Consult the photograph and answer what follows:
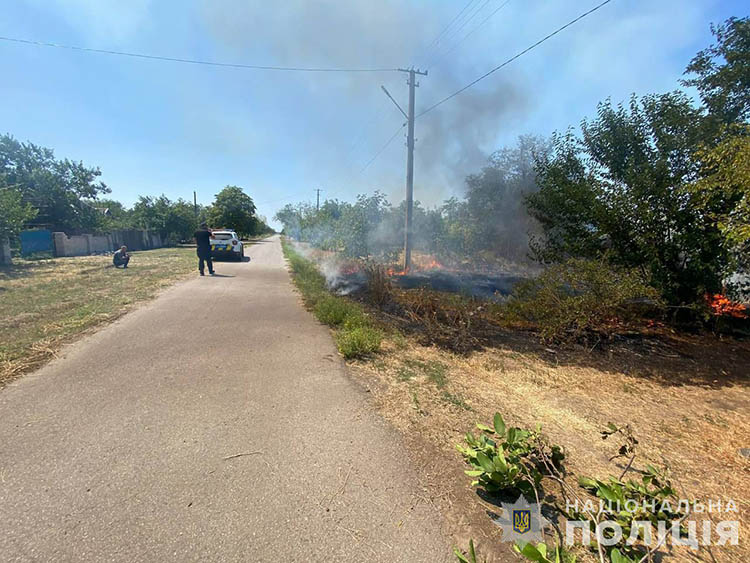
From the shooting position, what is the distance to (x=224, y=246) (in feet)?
50.9

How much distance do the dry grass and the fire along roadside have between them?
0.06 m

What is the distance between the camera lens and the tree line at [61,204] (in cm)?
1520

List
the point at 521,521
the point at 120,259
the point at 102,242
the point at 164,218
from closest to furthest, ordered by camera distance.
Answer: the point at 521,521 < the point at 120,259 < the point at 102,242 < the point at 164,218

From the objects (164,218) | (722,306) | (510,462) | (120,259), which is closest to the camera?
(510,462)

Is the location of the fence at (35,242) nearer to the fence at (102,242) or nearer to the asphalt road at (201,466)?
the fence at (102,242)

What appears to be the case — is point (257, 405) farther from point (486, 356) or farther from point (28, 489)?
point (486, 356)

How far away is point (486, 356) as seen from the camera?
4562mm

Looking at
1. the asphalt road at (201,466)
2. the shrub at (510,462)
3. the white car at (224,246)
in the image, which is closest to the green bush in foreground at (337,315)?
the asphalt road at (201,466)

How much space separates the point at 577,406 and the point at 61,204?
100 feet

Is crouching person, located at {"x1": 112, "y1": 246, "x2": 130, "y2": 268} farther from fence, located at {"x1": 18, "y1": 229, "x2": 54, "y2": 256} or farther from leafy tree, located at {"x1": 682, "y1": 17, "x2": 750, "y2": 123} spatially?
leafy tree, located at {"x1": 682, "y1": 17, "x2": 750, "y2": 123}

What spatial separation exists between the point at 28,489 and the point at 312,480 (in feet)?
5.05

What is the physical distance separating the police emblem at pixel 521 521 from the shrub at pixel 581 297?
158 inches

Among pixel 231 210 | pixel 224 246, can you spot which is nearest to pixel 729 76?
A: pixel 224 246

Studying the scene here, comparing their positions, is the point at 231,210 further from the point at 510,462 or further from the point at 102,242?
the point at 510,462
